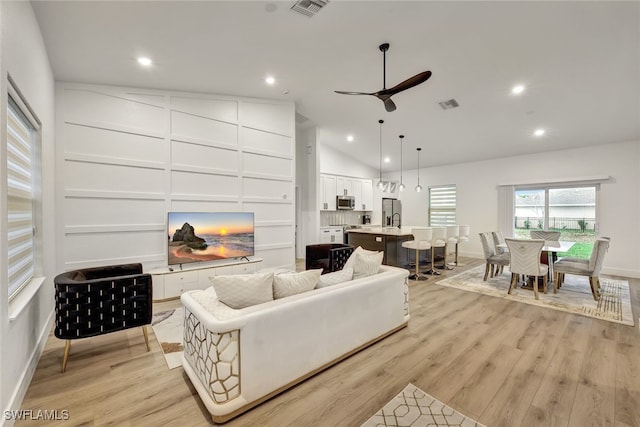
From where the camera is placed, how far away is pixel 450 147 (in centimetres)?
683

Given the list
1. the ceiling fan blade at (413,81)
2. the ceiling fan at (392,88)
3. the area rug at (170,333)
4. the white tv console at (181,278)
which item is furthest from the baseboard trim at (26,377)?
the ceiling fan blade at (413,81)

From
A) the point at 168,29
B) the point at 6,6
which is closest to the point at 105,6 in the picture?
the point at 168,29

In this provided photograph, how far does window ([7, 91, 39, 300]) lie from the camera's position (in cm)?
207

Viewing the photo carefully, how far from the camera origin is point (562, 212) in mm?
6262

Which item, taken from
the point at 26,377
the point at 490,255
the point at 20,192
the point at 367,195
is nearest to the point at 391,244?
the point at 490,255

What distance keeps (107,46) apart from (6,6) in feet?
4.79

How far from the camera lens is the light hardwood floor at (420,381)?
1.79 m

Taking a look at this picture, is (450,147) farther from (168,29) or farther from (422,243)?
(168,29)

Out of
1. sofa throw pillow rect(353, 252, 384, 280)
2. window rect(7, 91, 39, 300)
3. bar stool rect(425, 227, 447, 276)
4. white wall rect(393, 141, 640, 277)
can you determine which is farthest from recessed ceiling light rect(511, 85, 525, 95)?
window rect(7, 91, 39, 300)

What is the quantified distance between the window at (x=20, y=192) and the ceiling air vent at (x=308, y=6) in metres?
2.49

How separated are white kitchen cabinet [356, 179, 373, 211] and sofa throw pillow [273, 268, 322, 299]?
22.2ft

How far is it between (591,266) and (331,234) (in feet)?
17.5

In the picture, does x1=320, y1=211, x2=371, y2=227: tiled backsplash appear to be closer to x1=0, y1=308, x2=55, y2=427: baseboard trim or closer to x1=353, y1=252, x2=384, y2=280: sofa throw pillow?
x1=353, y1=252, x2=384, y2=280: sofa throw pillow

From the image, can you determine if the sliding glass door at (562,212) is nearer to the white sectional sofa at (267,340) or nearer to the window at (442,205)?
the window at (442,205)
